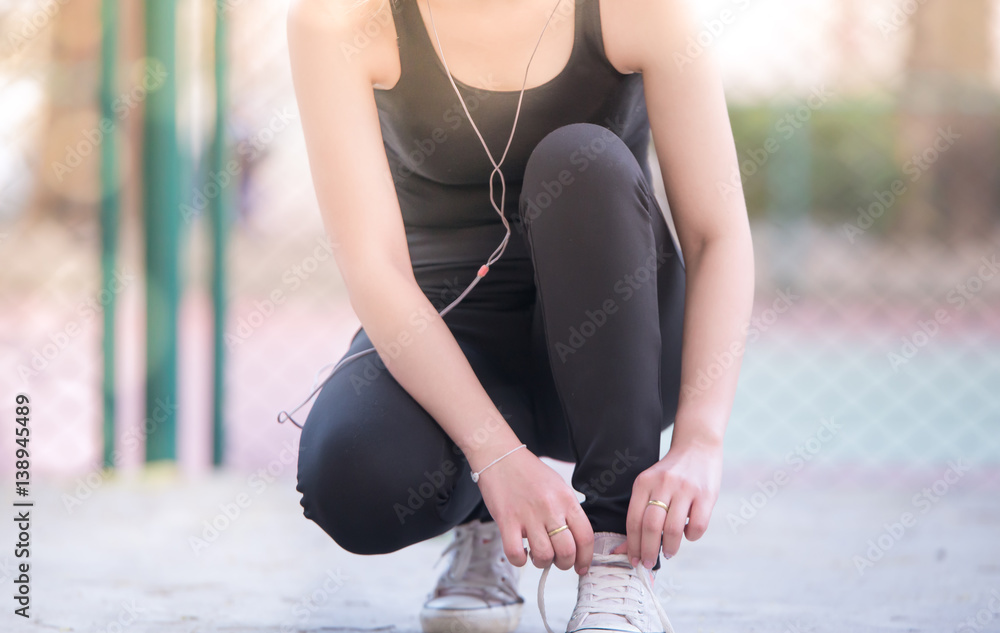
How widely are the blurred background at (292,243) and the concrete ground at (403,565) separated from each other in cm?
4

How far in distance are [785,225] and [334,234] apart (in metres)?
3.66

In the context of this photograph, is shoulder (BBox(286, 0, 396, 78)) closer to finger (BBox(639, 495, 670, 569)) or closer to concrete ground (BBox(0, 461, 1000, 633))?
finger (BBox(639, 495, 670, 569))

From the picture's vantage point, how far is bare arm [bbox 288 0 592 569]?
89 centimetres

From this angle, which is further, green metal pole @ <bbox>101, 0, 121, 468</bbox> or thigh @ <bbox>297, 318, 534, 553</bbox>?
green metal pole @ <bbox>101, 0, 121, 468</bbox>

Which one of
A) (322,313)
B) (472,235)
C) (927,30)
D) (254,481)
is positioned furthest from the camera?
(927,30)

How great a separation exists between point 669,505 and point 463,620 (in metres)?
0.39

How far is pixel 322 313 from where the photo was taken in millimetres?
6199

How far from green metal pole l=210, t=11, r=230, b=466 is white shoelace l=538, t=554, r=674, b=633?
1.58 m

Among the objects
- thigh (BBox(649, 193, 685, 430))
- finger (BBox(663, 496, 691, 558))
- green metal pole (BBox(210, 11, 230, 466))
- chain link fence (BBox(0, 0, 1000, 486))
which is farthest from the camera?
chain link fence (BBox(0, 0, 1000, 486))

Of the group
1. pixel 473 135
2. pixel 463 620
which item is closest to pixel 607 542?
pixel 463 620

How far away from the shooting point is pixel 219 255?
2.30m

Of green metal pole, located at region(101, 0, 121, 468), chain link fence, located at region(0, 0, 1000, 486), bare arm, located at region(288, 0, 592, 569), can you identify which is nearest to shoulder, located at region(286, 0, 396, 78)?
bare arm, located at region(288, 0, 592, 569)

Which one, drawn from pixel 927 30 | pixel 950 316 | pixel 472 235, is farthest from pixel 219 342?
pixel 927 30

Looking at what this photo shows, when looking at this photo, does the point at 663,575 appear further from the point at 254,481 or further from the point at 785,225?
the point at 785,225
